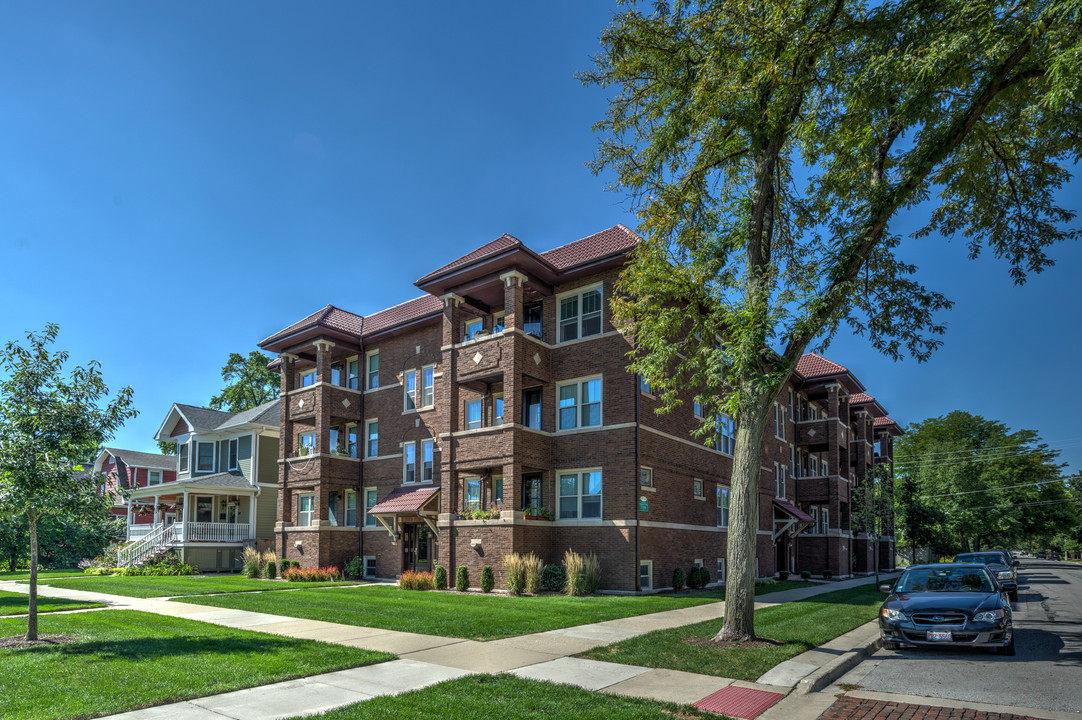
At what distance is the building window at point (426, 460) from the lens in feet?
87.5

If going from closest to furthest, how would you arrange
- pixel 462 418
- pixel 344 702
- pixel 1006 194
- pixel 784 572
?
pixel 344 702 < pixel 1006 194 < pixel 462 418 < pixel 784 572

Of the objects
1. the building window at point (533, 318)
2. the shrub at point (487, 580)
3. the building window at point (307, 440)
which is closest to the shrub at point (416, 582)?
the shrub at point (487, 580)

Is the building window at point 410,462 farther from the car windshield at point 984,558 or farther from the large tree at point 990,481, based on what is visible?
the large tree at point 990,481

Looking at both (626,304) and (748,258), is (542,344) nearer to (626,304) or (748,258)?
(626,304)

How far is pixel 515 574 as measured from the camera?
20516 mm

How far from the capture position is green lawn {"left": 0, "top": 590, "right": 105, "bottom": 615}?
51.6 feet

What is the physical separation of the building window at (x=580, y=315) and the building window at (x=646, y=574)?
7460 millimetres

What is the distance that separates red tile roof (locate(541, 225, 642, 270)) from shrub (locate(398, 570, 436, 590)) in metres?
11.1

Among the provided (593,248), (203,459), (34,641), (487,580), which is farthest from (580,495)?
(203,459)

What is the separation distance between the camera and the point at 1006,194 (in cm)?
1433

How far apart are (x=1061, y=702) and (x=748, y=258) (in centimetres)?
810

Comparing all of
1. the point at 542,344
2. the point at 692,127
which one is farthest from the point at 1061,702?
the point at 542,344

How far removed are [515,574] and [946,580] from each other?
11.7 metres

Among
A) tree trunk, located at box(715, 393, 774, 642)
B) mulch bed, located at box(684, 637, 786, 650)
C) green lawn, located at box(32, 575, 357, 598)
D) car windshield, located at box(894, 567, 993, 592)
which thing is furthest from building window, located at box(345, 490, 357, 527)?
car windshield, located at box(894, 567, 993, 592)
